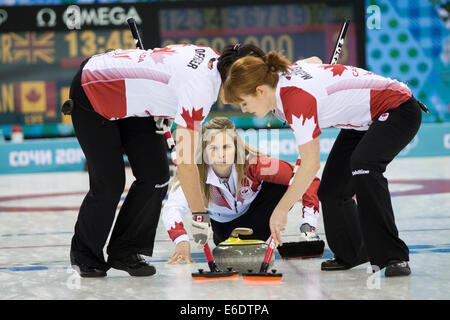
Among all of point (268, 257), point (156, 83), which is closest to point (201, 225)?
point (268, 257)

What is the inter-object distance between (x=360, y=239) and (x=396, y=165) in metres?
6.60

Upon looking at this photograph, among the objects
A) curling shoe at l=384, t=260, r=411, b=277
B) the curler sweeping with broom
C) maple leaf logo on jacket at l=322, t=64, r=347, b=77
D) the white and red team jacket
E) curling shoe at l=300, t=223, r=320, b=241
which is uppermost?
maple leaf logo on jacket at l=322, t=64, r=347, b=77

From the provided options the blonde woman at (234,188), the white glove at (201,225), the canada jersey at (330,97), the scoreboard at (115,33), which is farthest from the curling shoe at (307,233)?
the scoreboard at (115,33)

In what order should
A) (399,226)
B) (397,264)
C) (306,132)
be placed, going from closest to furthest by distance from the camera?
(306,132) → (397,264) → (399,226)

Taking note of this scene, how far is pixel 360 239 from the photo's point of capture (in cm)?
348

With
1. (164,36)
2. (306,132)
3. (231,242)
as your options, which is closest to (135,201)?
(231,242)

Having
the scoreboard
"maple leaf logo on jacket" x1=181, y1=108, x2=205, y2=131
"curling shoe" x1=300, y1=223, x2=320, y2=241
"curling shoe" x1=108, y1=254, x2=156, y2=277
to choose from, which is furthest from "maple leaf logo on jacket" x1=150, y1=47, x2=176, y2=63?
the scoreboard

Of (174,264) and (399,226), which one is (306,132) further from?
(399,226)

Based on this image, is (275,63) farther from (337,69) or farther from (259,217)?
(259,217)

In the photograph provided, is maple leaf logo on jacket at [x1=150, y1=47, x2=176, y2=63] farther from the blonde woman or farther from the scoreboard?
the scoreboard

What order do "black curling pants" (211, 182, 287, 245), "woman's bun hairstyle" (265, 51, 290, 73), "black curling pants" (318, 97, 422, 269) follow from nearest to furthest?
"woman's bun hairstyle" (265, 51, 290, 73) → "black curling pants" (318, 97, 422, 269) → "black curling pants" (211, 182, 287, 245)

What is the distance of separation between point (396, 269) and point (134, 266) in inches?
47.1

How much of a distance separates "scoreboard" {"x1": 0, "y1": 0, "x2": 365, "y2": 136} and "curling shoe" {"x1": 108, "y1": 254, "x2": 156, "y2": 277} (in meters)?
7.89

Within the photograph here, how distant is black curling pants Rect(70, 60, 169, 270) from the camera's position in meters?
3.33
